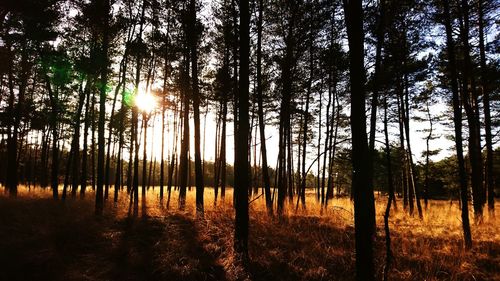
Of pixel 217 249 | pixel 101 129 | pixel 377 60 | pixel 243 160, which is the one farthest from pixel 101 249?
pixel 377 60

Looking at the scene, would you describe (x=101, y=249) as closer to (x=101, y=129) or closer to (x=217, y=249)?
(x=217, y=249)

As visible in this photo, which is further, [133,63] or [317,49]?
[133,63]

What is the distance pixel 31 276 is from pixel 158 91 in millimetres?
13925

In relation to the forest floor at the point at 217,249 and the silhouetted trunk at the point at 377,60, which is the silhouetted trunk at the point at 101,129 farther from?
the silhouetted trunk at the point at 377,60

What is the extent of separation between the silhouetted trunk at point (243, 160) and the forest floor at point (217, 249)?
1.39ft

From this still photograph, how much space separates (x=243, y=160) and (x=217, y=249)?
2113mm

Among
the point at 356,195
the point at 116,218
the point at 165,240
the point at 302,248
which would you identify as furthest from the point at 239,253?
the point at 116,218

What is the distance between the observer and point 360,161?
3836 mm

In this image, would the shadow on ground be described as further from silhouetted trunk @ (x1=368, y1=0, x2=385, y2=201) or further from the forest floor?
silhouetted trunk @ (x1=368, y1=0, x2=385, y2=201)

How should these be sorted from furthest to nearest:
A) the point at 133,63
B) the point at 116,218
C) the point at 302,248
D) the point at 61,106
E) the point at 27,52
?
the point at 61,106 < the point at 133,63 < the point at 27,52 < the point at 116,218 < the point at 302,248

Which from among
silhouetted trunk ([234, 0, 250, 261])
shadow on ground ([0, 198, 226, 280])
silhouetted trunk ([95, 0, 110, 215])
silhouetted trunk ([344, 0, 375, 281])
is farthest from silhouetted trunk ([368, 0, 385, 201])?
silhouetted trunk ([95, 0, 110, 215])

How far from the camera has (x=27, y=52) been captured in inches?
598

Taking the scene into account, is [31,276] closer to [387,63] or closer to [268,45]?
[268,45]

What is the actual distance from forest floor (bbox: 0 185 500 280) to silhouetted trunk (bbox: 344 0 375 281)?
160 cm
